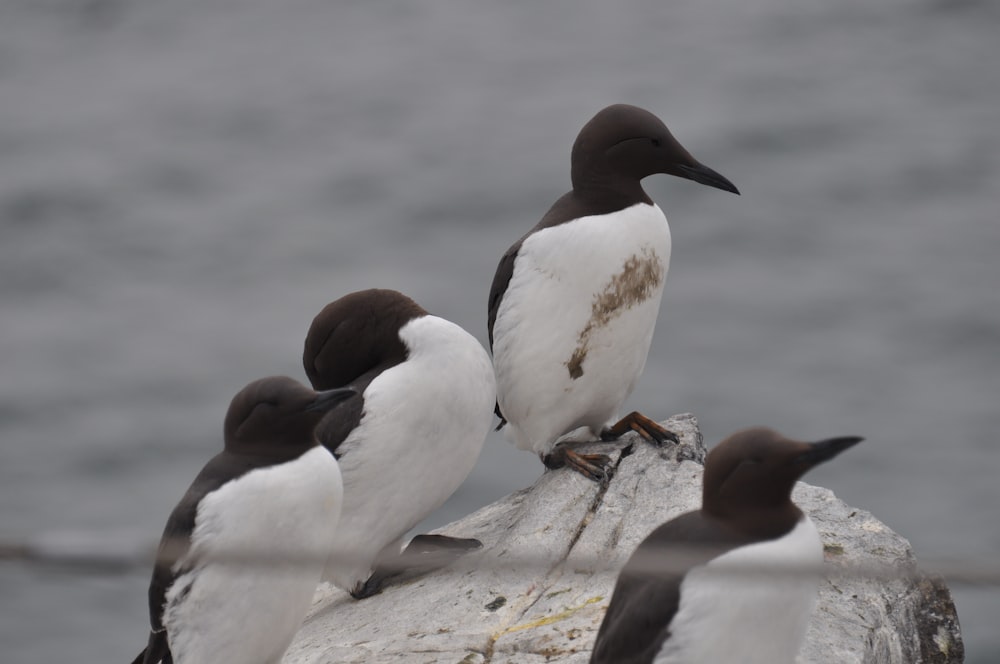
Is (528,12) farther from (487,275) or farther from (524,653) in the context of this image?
(524,653)

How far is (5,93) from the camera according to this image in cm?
1744

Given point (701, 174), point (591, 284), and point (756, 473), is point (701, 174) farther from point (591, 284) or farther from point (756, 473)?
point (756, 473)

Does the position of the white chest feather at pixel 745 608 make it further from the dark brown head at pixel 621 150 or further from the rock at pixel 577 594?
the dark brown head at pixel 621 150

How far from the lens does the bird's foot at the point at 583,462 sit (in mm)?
5898

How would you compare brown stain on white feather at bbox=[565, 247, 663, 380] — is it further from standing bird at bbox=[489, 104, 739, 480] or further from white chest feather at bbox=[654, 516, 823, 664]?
white chest feather at bbox=[654, 516, 823, 664]

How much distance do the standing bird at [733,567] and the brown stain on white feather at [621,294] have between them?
178cm

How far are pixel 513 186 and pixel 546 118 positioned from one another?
3.92 feet

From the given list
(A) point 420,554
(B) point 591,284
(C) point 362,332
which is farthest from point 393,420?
(B) point 591,284

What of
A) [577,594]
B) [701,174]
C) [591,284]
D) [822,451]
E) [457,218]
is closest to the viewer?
[822,451]

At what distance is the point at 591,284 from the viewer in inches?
231

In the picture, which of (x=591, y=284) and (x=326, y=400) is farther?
(x=591, y=284)

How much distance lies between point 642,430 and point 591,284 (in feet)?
2.17

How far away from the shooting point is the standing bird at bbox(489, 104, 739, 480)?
19.3 feet

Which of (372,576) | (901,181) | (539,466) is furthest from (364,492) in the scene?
(901,181)
